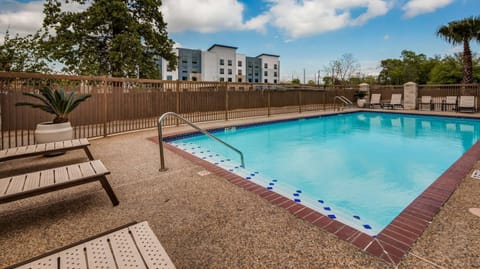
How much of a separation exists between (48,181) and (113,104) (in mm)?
5126

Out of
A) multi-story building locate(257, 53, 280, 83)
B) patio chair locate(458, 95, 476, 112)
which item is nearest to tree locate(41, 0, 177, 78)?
patio chair locate(458, 95, 476, 112)

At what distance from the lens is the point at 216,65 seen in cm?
4794

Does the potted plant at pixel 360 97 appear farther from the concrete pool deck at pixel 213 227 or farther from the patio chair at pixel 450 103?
the concrete pool deck at pixel 213 227

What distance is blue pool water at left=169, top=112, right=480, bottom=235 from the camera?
3480mm

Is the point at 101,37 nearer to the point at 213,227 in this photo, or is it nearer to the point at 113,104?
the point at 113,104

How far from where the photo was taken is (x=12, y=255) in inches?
68.7

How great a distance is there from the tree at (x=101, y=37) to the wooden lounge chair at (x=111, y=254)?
40.7 feet

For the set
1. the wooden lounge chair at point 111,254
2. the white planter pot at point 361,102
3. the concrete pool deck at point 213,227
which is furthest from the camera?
the white planter pot at point 361,102

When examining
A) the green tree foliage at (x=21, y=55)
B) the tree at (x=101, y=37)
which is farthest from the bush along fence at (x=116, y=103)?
the green tree foliage at (x=21, y=55)

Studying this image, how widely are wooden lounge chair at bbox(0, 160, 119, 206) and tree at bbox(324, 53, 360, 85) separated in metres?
31.7

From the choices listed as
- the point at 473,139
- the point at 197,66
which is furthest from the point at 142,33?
the point at 197,66

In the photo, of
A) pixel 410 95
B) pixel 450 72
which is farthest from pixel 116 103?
pixel 450 72

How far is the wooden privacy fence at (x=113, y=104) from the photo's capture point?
5.43 metres

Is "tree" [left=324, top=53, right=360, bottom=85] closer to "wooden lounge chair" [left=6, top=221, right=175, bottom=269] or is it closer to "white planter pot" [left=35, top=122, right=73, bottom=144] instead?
"white planter pot" [left=35, top=122, right=73, bottom=144]
